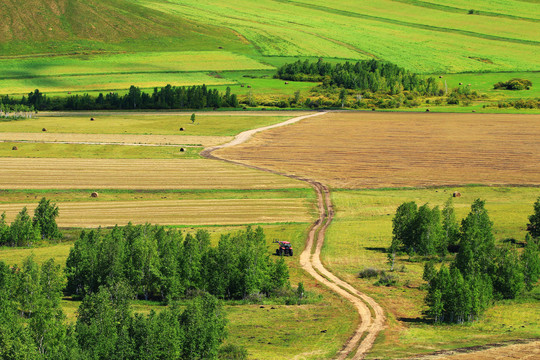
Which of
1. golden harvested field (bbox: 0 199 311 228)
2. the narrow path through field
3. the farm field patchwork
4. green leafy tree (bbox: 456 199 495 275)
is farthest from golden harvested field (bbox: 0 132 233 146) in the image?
green leafy tree (bbox: 456 199 495 275)

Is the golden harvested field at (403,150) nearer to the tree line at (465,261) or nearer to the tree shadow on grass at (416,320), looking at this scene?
the tree line at (465,261)

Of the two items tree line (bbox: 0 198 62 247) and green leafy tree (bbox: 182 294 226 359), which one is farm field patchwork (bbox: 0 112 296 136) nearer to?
tree line (bbox: 0 198 62 247)

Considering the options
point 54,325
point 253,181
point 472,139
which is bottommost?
point 54,325

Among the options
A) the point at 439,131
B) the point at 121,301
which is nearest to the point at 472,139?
the point at 439,131

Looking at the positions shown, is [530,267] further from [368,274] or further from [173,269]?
[173,269]

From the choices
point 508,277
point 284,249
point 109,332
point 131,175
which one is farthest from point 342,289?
point 131,175

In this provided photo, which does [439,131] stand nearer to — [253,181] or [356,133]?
[356,133]

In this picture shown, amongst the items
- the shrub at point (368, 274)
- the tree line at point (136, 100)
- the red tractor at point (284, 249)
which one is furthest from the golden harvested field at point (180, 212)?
the tree line at point (136, 100)
